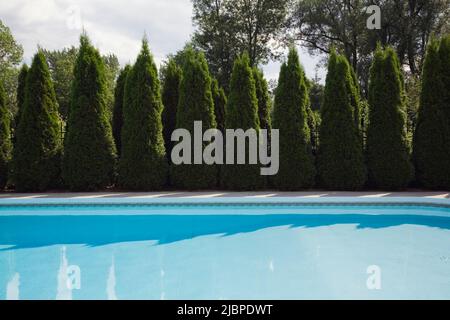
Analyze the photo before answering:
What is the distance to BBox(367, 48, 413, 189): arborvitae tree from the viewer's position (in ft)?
36.0

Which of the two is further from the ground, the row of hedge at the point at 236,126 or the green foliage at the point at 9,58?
the green foliage at the point at 9,58

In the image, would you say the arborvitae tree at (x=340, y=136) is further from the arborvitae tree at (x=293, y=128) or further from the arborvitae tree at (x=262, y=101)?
the arborvitae tree at (x=262, y=101)

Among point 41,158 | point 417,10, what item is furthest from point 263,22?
point 41,158

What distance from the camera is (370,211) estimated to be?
347 inches

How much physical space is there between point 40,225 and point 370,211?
278 inches

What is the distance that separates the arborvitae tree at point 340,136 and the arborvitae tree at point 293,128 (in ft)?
1.43

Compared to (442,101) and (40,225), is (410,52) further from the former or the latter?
(40,225)

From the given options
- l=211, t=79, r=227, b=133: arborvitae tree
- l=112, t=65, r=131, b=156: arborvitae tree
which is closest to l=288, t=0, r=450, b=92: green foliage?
l=211, t=79, r=227, b=133: arborvitae tree

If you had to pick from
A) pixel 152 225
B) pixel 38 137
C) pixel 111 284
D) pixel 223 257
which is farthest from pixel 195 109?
pixel 111 284

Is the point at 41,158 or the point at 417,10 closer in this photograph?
the point at 41,158

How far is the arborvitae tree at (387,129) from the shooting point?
11.0 meters

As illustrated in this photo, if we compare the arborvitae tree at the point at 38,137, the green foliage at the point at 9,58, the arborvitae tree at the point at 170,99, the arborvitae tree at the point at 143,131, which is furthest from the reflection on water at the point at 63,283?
the green foliage at the point at 9,58

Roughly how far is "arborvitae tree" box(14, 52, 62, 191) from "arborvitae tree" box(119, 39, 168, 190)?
1.95 metres

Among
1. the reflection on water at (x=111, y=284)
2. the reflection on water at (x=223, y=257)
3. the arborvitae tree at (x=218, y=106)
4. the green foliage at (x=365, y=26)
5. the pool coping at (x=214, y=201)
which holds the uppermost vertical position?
the green foliage at (x=365, y=26)
